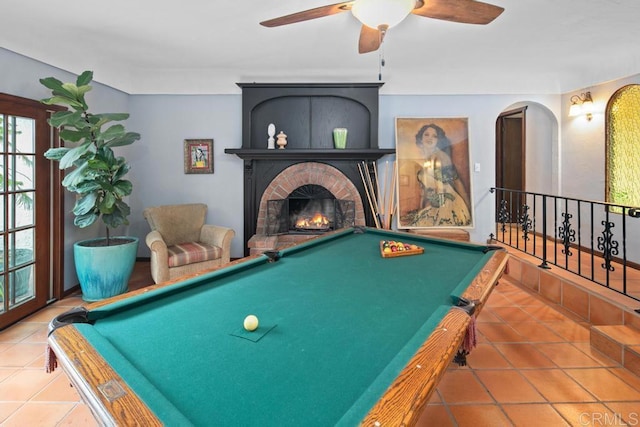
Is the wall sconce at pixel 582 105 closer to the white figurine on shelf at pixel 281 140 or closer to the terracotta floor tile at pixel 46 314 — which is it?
the white figurine on shelf at pixel 281 140

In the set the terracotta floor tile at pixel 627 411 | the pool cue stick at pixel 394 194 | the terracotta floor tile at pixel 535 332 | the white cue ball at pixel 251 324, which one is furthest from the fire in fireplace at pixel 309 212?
the white cue ball at pixel 251 324

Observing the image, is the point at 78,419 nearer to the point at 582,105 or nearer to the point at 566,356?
the point at 566,356

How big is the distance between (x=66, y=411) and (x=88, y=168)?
2.05 meters

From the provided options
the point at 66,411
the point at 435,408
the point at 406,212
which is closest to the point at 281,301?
the point at 435,408

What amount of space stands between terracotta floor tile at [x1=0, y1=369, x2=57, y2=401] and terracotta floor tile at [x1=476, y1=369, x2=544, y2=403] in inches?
105

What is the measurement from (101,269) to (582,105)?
5755 mm

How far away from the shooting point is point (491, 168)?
Answer: 459cm

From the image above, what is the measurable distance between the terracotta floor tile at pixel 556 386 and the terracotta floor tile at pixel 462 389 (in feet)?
1.09

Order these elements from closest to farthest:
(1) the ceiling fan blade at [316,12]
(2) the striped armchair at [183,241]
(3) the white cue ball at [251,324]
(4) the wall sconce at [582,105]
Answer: (3) the white cue ball at [251,324]
(1) the ceiling fan blade at [316,12]
(2) the striped armchair at [183,241]
(4) the wall sconce at [582,105]

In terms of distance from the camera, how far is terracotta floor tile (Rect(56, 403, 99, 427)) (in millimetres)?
1680

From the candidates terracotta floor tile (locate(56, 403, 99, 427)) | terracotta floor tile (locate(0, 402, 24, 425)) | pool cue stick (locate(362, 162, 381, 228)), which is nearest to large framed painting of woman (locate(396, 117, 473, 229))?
pool cue stick (locate(362, 162, 381, 228))

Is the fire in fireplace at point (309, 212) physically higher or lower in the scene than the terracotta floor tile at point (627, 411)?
higher

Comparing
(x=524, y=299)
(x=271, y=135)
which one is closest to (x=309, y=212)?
(x=271, y=135)

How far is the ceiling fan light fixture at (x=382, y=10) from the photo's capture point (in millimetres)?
1809
